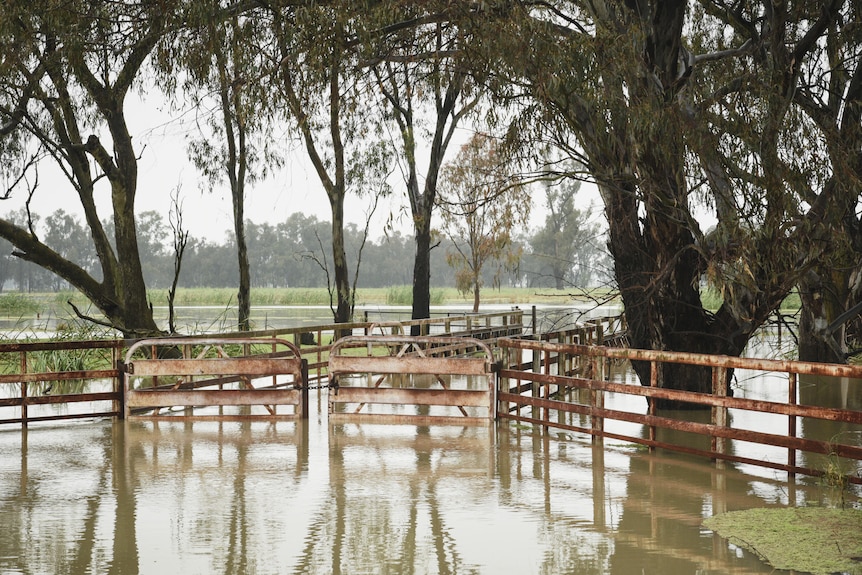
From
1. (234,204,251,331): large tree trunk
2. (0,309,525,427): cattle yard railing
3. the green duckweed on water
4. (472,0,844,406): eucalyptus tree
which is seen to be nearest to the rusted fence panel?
(0,309,525,427): cattle yard railing

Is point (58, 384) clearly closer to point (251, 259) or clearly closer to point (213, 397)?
point (213, 397)

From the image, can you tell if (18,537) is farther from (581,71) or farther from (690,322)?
(690,322)

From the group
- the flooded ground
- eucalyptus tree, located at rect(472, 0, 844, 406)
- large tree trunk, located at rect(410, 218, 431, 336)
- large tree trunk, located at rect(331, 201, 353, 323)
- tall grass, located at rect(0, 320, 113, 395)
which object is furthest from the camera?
large tree trunk, located at rect(410, 218, 431, 336)

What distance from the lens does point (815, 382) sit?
70.7 feet

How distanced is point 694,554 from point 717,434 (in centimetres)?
371

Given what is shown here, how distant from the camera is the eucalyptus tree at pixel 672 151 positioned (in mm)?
13719

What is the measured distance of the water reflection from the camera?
7082 millimetres

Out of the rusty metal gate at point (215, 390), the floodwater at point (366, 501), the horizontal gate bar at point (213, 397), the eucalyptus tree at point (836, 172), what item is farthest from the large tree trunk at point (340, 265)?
the floodwater at point (366, 501)

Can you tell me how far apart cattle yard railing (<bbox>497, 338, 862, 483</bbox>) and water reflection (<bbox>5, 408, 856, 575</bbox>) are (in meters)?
0.27

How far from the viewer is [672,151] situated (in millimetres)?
14039

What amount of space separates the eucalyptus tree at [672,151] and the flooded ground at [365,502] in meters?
3.61

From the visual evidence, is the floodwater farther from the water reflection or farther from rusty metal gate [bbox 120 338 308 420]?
rusty metal gate [bbox 120 338 308 420]

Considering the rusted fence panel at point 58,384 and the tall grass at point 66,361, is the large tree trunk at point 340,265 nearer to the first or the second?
the tall grass at point 66,361

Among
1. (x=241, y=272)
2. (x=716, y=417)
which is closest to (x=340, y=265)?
(x=241, y=272)
